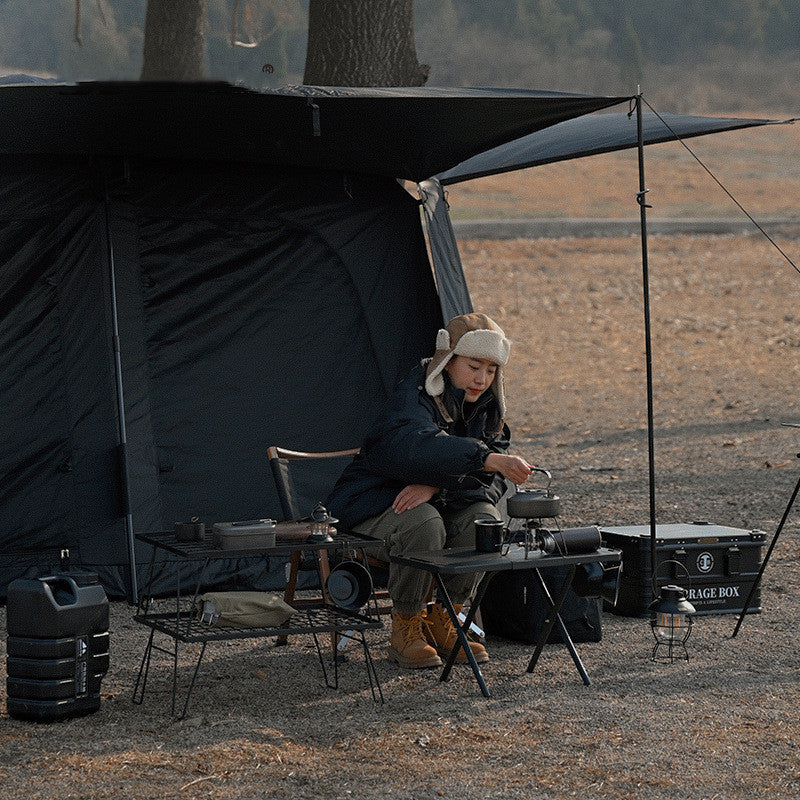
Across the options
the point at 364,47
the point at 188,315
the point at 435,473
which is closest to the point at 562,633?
the point at 435,473

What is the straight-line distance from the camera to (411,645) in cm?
412

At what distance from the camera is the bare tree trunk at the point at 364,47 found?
21.4ft

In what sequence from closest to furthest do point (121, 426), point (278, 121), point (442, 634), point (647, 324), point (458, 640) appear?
point (458, 640), point (442, 634), point (647, 324), point (278, 121), point (121, 426)

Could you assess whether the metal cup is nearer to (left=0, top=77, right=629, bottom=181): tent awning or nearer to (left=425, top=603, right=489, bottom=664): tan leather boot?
(left=425, top=603, right=489, bottom=664): tan leather boot

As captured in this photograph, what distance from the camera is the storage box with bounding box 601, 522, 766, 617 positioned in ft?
15.5

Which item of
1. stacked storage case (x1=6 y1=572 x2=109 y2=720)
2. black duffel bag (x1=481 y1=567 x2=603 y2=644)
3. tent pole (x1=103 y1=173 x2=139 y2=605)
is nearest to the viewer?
stacked storage case (x1=6 y1=572 x2=109 y2=720)

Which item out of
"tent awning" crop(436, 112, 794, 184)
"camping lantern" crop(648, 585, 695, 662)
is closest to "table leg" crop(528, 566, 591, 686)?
"camping lantern" crop(648, 585, 695, 662)

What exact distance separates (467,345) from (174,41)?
1730 millimetres

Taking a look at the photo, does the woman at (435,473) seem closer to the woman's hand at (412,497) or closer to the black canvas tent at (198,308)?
the woman's hand at (412,497)

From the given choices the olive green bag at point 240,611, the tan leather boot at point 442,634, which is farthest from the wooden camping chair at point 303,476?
the olive green bag at point 240,611

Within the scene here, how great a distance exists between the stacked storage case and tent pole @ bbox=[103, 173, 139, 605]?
60.4 inches

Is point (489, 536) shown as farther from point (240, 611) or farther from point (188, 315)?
point (188, 315)

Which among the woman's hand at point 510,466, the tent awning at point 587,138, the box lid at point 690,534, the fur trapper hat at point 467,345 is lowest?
the box lid at point 690,534

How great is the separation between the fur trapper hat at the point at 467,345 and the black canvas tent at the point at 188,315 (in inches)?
36.7
